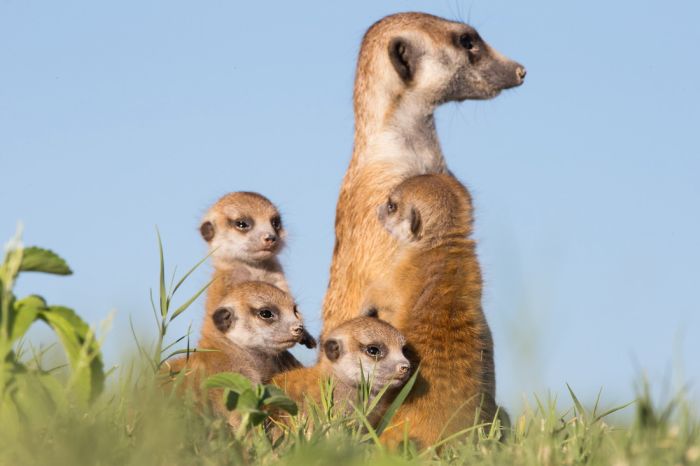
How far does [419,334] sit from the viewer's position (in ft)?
16.6

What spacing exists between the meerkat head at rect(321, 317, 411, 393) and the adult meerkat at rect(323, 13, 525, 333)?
32.2 inches

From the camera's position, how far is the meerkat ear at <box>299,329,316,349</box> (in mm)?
5796

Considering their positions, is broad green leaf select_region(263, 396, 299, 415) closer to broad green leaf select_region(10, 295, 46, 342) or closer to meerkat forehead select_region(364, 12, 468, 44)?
broad green leaf select_region(10, 295, 46, 342)

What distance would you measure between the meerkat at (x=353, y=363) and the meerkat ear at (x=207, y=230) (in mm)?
1783

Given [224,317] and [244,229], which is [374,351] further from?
[244,229]

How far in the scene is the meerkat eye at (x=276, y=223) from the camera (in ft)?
22.7

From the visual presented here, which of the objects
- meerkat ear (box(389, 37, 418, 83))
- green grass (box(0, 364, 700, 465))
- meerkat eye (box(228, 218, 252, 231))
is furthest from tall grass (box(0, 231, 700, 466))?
meerkat ear (box(389, 37, 418, 83))

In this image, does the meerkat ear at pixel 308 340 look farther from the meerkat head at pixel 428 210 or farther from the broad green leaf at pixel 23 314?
the broad green leaf at pixel 23 314

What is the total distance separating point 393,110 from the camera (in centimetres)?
684

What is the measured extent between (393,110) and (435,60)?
21.3 inches

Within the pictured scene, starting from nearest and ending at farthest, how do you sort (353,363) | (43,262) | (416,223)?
(43,262), (353,363), (416,223)

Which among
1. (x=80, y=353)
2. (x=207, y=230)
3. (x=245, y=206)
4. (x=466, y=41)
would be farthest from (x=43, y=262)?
(x=466, y=41)

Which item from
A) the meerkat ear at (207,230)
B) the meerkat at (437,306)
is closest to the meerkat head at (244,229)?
the meerkat ear at (207,230)

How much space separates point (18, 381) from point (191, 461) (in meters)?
0.60
